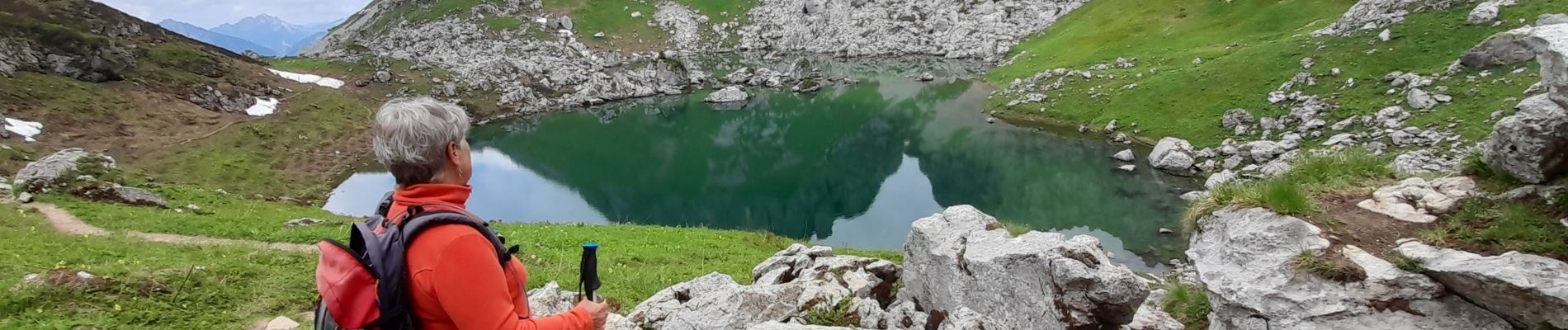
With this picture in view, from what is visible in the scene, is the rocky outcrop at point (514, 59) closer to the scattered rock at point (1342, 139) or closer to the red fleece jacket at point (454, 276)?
the scattered rock at point (1342, 139)

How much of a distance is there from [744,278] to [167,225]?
720 inches

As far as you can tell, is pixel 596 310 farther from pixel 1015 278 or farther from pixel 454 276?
pixel 1015 278

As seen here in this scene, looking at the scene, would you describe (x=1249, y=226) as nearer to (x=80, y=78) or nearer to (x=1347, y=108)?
(x=1347, y=108)

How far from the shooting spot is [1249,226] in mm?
8742

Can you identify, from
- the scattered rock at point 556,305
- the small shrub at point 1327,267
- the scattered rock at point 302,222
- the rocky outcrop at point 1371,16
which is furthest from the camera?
the rocky outcrop at point 1371,16

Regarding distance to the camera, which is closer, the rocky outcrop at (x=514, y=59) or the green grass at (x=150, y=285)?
the green grass at (x=150, y=285)

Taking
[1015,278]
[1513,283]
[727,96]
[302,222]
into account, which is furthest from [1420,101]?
[727,96]

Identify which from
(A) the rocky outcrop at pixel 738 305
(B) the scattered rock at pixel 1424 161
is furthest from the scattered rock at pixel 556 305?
(B) the scattered rock at pixel 1424 161

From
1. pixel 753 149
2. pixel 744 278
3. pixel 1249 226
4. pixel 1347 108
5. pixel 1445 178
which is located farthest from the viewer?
pixel 753 149

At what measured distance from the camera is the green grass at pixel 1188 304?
33.0 ft

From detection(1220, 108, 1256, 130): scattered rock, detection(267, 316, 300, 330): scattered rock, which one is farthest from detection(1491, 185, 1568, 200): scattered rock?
detection(1220, 108, 1256, 130): scattered rock

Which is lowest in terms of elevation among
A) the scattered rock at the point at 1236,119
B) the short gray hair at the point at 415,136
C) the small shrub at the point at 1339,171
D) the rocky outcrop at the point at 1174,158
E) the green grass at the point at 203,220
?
the rocky outcrop at the point at 1174,158

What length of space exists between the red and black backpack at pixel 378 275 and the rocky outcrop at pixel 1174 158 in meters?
42.9

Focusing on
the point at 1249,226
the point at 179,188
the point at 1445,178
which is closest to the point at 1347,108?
the point at 1445,178
